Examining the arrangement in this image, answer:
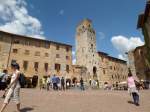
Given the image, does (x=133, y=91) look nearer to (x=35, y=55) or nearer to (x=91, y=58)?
(x=35, y=55)

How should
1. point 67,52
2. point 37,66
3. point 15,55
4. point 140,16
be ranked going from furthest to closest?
point 67,52, point 37,66, point 15,55, point 140,16

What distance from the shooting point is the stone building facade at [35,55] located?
41188mm

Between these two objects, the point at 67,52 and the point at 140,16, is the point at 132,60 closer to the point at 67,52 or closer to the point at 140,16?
the point at 67,52

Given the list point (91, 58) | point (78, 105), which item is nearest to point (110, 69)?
point (91, 58)

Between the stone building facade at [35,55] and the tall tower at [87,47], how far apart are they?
1342cm

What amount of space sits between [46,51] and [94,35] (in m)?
27.8

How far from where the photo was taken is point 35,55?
4525cm

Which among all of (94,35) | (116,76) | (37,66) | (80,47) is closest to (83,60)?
(80,47)

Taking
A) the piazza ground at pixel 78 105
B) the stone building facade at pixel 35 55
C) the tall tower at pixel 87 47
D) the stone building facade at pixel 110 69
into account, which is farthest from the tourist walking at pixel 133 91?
the stone building facade at pixel 110 69

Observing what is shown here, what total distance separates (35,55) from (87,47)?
24.4m

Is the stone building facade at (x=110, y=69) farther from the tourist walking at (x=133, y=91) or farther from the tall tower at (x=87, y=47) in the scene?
the tourist walking at (x=133, y=91)

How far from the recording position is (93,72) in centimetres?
6412

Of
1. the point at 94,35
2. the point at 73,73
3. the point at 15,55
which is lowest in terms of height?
the point at 73,73

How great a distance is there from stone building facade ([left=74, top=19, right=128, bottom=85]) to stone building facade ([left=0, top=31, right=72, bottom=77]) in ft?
39.7
